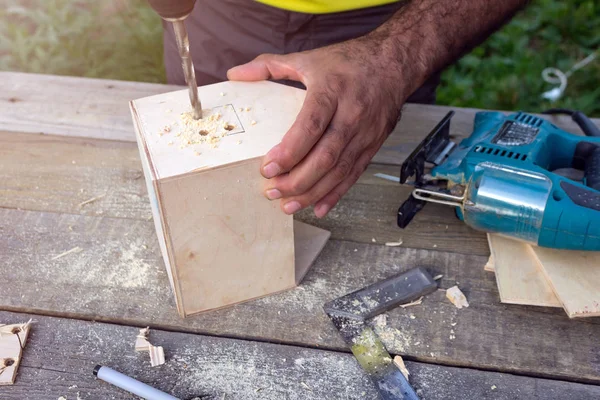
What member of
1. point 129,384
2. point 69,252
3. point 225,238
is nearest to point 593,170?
point 225,238

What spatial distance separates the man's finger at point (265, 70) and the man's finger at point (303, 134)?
0.33 feet

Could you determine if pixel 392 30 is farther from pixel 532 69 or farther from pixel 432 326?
pixel 532 69

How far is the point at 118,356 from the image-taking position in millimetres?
1060

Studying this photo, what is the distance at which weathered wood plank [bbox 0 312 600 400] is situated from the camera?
1002 millimetres

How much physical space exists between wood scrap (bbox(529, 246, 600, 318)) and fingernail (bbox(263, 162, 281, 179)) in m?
0.56

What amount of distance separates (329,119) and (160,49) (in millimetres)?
1800

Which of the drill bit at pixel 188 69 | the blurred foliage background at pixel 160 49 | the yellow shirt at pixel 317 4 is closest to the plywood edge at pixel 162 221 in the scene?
the drill bit at pixel 188 69

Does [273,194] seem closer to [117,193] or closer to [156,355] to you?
[156,355]

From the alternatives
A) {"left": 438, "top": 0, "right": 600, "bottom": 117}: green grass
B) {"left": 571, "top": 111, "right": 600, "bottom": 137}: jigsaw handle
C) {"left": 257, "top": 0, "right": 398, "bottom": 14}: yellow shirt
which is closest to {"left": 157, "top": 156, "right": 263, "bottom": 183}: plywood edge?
{"left": 257, "top": 0, "right": 398, "bottom": 14}: yellow shirt

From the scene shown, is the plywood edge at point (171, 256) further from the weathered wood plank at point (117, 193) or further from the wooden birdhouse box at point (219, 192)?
the weathered wood plank at point (117, 193)

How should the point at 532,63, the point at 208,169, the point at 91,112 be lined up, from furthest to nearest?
1. the point at 532,63
2. the point at 91,112
3. the point at 208,169

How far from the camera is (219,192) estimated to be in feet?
3.36

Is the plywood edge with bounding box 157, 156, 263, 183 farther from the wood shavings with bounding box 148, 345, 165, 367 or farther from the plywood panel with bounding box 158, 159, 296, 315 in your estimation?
the wood shavings with bounding box 148, 345, 165, 367

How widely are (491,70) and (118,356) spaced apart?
8.05 ft
